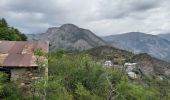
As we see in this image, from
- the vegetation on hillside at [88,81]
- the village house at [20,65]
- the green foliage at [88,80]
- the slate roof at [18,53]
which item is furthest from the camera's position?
the green foliage at [88,80]

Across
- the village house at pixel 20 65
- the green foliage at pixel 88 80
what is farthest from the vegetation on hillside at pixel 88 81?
the village house at pixel 20 65

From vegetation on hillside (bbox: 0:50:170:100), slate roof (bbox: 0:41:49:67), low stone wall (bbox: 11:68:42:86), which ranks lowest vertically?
vegetation on hillside (bbox: 0:50:170:100)

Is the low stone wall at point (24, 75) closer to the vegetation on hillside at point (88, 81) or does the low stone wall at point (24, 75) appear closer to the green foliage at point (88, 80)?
the vegetation on hillside at point (88, 81)

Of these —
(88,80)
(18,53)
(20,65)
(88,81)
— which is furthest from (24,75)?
(88,81)

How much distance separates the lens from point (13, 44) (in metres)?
33.6

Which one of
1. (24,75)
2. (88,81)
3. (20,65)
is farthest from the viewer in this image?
(88,81)

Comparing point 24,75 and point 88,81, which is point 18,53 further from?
point 88,81

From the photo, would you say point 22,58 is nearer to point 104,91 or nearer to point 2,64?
point 2,64

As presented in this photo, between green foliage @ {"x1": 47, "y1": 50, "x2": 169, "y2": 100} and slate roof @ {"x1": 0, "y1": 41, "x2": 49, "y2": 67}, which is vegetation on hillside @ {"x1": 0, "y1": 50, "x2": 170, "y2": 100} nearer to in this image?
green foliage @ {"x1": 47, "y1": 50, "x2": 169, "y2": 100}

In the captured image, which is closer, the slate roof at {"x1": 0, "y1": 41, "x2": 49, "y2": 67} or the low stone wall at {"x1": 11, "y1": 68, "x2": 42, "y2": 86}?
the low stone wall at {"x1": 11, "y1": 68, "x2": 42, "y2": 86}

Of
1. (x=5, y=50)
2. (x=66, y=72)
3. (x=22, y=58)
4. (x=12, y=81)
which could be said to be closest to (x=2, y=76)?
(x=12, y=81)

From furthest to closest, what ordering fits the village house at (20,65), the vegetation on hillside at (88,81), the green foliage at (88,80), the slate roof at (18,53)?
the green foliage at (88,80)
the vegetation on hillside at (88,81)
the slate roof at (18,53)
the village house at (20,65)

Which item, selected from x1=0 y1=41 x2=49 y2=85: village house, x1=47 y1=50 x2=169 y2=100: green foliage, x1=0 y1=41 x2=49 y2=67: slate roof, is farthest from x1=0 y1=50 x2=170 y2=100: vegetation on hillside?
x1=0 y1=41 x2=49 y2=85: village house

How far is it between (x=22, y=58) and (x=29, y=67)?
172cm
